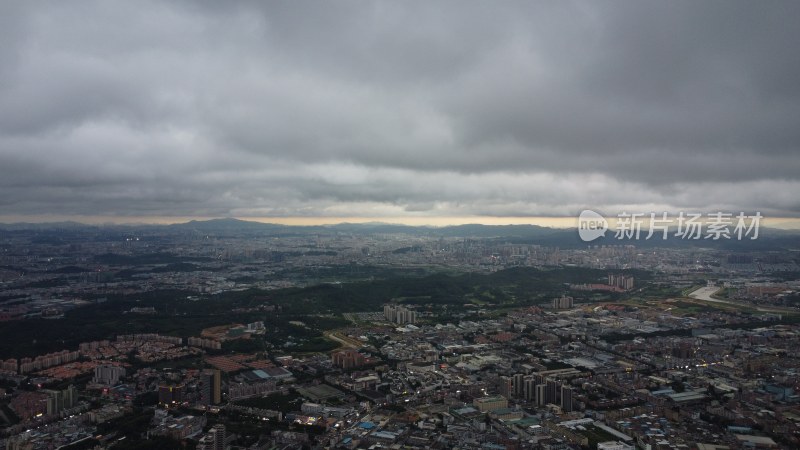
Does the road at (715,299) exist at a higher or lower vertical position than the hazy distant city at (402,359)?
higher

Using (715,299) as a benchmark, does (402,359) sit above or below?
below

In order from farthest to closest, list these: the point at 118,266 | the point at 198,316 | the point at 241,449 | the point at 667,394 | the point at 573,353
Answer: the point at 118,266 < the point at 198,316 < the point at 573,353 < the point at 667,394 < the point at 241,449

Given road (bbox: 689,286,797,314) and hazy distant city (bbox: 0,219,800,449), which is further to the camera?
road (bbox: 689,286,797,314)

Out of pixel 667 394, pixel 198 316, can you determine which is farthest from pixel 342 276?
pixel 667 394

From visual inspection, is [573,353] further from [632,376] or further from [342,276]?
[342,276]

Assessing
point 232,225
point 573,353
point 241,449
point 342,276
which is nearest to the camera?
point 241,449

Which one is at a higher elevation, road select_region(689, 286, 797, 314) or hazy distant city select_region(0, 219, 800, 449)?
road select_region(689, 286, 797, 314)

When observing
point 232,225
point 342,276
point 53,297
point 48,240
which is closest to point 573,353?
point 342,276

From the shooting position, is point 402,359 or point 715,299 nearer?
point 402,359

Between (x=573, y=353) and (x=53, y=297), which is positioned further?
(x=53, y=297)

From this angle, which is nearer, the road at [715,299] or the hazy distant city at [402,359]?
the hazy distant city at [402,359]
